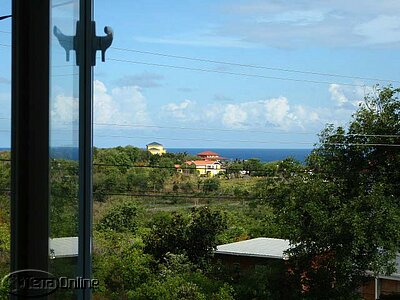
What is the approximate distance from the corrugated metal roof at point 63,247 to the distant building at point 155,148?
2000 mm

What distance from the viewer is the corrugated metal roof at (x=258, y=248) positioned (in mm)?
2300

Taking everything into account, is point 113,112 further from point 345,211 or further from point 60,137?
point 60,137

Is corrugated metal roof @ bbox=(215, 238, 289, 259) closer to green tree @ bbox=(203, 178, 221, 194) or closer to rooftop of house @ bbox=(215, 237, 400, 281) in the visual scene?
rooftop of house @ bbox=(215, 237, 400, 281)

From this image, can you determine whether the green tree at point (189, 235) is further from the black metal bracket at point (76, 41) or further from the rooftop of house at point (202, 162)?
the black metal bracket at point (76, 41)

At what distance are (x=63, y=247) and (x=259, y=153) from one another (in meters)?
1.96

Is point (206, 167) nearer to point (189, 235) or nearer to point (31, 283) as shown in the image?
point (189, 235)

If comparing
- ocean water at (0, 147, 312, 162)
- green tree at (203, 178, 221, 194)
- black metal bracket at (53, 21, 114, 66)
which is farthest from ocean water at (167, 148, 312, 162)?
black metal bracket at (53, 21, 114, 66)

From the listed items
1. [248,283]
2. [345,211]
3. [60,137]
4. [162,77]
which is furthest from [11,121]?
[162,77]

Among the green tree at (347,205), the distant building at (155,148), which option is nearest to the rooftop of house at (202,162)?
the distant building at (155,148)

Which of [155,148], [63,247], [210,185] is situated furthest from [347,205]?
[63,247]

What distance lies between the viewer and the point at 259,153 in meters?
Result: 2.40

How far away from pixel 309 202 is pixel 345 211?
138 millimetres

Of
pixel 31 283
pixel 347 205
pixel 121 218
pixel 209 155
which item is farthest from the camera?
pixel 209 155

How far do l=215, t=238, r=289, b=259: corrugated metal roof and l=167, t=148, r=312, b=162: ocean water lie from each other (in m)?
0.32
